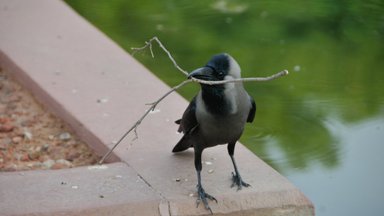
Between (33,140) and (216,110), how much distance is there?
5.29 feet

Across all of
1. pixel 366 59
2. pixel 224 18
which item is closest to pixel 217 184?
pixel 366 59

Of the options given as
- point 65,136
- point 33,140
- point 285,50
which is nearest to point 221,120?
point 65,136

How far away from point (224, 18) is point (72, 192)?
4.34m

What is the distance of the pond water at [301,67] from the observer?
5984mm

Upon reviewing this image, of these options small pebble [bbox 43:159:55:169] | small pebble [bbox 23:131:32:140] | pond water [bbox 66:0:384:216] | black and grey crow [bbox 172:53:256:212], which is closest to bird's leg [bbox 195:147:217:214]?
black and grey crow [bbox 172:53:256:212]

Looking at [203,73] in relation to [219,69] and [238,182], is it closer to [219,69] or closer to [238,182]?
[219,69]

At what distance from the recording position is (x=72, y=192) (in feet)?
15.2

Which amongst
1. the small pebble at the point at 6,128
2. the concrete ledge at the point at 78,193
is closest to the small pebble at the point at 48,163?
A: the concrete ledge at the point at 78,193

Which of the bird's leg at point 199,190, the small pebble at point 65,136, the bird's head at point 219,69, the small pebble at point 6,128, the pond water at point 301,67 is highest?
the bird's head at point 219,69

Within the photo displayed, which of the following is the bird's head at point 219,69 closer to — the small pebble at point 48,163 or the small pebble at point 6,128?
the small pebble at point 48,163

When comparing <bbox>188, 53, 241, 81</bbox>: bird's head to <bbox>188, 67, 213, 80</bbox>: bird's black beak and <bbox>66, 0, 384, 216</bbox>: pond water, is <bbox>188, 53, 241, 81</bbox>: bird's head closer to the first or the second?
→ <bbox>188, 67, 213, 80</bbox>: bird's black beak

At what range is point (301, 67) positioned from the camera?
7590 millimetres

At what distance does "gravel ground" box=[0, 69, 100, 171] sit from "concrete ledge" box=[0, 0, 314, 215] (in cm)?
7

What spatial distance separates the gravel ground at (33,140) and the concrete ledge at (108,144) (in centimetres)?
7
